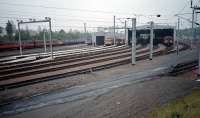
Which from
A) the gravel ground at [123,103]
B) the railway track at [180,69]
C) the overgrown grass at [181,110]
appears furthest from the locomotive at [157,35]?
the overgrown grass at [181,110]

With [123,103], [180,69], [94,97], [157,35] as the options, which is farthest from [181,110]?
[157,35]

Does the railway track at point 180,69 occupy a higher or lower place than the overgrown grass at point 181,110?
higher

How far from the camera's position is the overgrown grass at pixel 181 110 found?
27.2ft

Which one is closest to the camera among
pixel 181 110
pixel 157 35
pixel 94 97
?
pixel 181 110

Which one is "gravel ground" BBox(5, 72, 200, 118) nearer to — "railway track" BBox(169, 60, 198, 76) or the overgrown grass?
the overgrown grass

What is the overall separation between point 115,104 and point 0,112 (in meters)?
5.63

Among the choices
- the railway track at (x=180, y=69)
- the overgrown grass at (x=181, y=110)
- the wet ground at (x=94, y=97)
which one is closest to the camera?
the overgrown grass at (x=181, y=110)

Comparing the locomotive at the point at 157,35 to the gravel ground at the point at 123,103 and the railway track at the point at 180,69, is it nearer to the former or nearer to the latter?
the railway track at the point at 180,69

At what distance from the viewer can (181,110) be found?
8.84 m

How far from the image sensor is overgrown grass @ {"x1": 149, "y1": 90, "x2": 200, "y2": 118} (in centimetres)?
828

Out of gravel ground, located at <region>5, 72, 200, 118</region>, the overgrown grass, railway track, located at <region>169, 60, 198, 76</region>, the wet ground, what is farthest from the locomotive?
the overgrown grass

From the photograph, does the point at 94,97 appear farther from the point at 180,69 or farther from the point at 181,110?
the point at 180,69

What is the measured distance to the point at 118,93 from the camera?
12.3 meters

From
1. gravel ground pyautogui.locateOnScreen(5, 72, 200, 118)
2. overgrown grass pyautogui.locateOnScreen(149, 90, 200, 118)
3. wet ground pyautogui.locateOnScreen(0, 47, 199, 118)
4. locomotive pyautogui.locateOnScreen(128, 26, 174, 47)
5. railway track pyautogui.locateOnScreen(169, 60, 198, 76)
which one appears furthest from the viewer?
locomotive pyautogui.locateOnScreen(128, 26, 174, 47)
